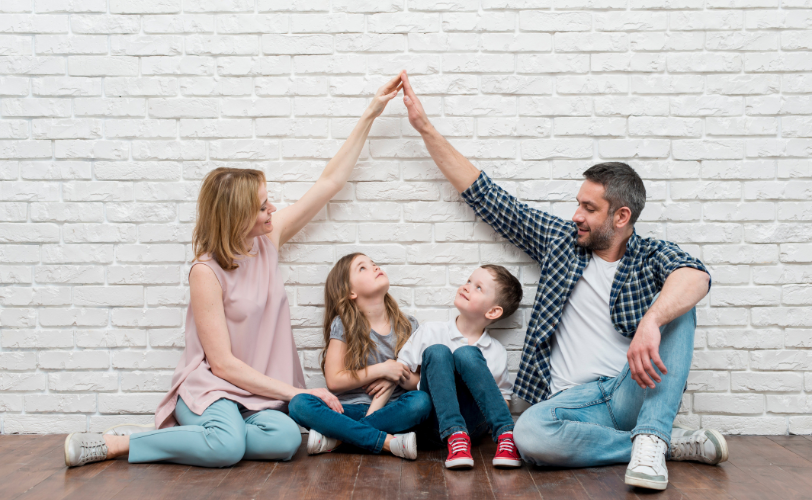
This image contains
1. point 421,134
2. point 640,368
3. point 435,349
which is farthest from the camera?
point 421,134

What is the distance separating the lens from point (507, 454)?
6.95 feet

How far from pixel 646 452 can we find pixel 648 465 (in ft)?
0.17

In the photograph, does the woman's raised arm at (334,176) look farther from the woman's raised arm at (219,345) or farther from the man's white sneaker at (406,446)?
the man's white sneaker at (406,446)

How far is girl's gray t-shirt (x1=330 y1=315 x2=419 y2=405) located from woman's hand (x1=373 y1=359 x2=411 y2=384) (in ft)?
0.18

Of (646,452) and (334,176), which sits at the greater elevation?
(334,176)

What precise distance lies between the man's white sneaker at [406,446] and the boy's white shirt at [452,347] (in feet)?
0.98

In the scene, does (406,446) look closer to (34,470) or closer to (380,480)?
(380,480)

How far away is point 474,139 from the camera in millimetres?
2588

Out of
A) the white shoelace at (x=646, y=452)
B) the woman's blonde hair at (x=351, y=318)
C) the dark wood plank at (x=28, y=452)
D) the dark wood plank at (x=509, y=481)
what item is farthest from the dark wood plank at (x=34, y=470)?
the white shoelace at (x=646, y=452)

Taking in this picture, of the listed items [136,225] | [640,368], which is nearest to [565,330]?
[640,368]

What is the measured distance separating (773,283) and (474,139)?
1.44m

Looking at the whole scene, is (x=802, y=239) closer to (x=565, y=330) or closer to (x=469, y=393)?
(x=565, y=330)

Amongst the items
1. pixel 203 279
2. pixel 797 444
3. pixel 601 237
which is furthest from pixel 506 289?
pixel 797 444

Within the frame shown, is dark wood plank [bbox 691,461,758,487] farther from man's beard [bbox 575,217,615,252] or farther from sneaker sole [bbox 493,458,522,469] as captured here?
man's beard [bbox 575,217,615,252]
